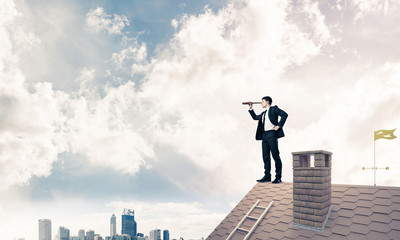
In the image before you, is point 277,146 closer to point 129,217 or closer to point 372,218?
point 372,218

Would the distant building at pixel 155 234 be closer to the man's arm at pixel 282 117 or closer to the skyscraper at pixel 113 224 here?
the skyscraper at pixel 113 224

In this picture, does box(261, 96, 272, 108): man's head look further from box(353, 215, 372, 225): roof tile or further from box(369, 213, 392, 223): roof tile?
box(369, 213, 392, 223): roof tile

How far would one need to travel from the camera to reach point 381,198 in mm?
7867

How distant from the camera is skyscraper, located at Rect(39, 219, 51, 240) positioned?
48831 mm

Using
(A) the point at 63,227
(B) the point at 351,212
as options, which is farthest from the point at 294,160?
(A) the point at 63,227

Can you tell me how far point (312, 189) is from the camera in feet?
26.4

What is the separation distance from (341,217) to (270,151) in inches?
132

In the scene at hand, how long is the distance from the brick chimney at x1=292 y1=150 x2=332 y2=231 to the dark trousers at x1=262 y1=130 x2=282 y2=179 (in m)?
1.27

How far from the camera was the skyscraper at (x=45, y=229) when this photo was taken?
48.8 m

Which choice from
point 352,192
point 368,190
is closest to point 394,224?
point 368,190

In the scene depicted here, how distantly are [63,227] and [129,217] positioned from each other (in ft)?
44.9

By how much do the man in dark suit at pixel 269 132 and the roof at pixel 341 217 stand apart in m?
1.04

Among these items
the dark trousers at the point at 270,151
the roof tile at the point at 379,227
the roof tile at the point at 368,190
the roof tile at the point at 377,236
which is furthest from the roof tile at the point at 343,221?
the dark trousers at the point at 270,151

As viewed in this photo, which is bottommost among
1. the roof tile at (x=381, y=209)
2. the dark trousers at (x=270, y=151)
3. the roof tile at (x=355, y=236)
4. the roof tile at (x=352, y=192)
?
the roof tile at (x=355, y=236)
